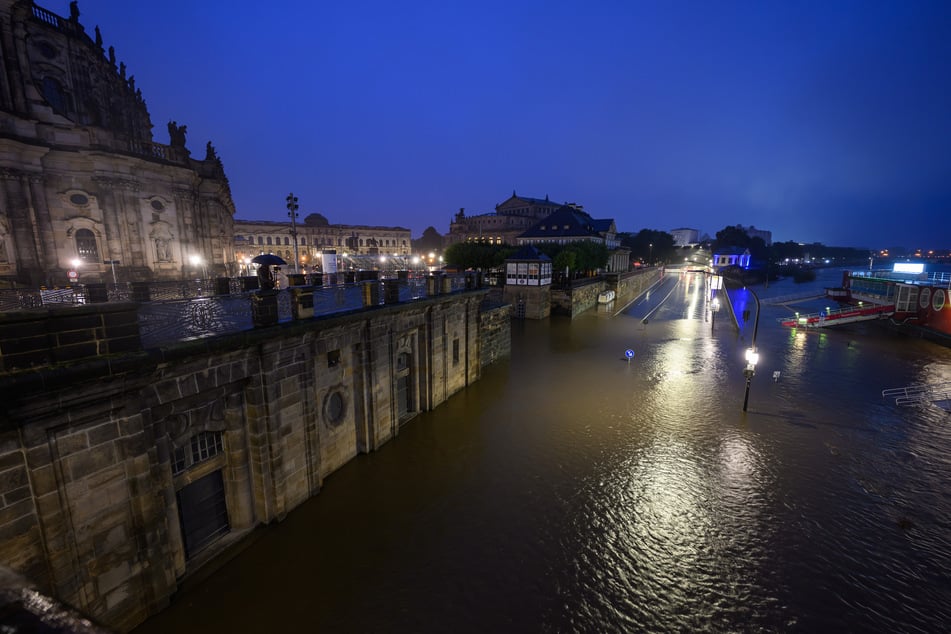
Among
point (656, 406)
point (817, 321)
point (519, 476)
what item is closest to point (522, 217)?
point (817, 321)

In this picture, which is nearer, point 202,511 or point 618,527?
point 202,511

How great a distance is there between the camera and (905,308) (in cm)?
4447

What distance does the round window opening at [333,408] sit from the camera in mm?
13852

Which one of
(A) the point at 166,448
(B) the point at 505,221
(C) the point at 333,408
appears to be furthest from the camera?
(B) the point at 505,221

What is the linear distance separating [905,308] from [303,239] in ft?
373

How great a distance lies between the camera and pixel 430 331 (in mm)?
19625

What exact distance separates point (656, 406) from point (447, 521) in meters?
14.9

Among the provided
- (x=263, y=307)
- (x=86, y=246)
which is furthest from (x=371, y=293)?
(x=86, y=246)

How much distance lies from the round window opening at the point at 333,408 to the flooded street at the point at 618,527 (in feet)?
6.53

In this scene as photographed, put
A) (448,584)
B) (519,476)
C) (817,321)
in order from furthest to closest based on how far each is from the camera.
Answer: (817,321) → (519,476) → (448,584)

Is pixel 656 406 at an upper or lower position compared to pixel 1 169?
lower

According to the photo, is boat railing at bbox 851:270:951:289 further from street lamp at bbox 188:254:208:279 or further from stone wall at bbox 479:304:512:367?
street lamp at bbox 188:254:208:279

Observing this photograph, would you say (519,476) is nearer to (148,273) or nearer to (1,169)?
(148,273)

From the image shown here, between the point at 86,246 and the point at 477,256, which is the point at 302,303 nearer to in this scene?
the point at 86,246
